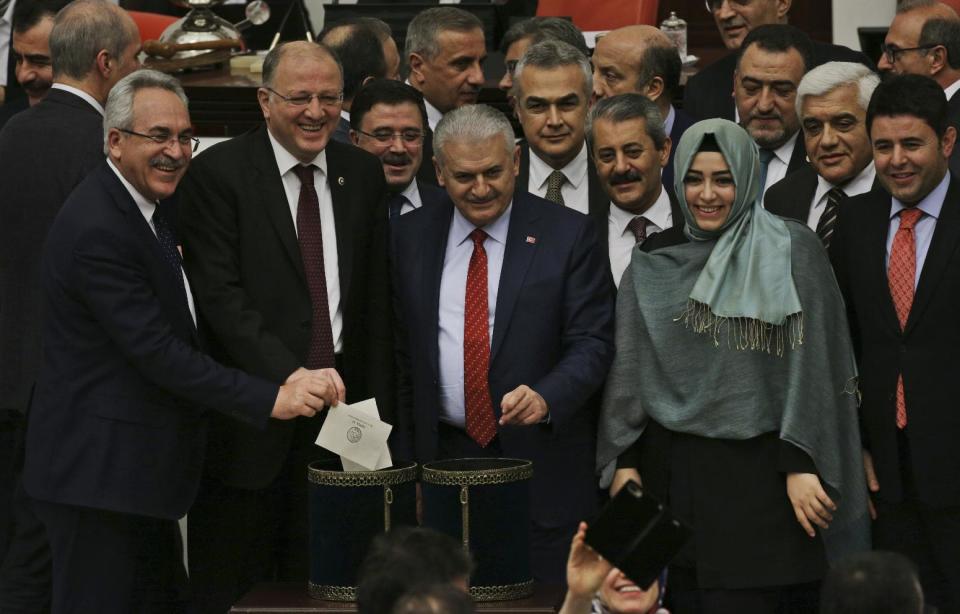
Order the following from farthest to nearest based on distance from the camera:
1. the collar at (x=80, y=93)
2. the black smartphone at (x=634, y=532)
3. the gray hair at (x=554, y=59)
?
the gray hair at (x=554, y=59)
the collar at (x=80, y=93)
the black smartphone at (x=634, y=532)

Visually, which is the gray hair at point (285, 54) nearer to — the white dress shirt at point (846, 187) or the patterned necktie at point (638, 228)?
the patterned necktie at point (638, 228)

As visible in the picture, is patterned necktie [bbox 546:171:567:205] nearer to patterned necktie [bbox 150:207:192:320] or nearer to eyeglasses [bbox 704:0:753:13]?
patterned necktie [bbox 150:207:192:320]

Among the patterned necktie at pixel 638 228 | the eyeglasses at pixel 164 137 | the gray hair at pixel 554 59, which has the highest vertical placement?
the gray hair at pixel 554 59

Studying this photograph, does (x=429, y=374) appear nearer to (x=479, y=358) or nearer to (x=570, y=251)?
(x=479, y=358)

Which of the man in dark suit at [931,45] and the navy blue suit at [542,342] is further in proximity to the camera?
the man in dark suit at [931,45]

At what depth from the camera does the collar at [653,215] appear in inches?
193

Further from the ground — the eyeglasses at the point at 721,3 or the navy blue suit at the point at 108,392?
the eyeglasses at the point at 721,3

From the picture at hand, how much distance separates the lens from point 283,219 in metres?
4.65

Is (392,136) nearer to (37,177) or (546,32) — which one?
(37,177)

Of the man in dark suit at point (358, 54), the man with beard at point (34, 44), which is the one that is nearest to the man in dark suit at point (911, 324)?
the man in dark suit at point (358, 54)

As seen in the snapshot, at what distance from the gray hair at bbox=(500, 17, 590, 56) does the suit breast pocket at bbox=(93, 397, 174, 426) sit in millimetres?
2453

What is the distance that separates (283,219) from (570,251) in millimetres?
762

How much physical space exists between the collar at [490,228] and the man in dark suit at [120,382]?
60cm

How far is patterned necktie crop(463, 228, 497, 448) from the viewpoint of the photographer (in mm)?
4582
